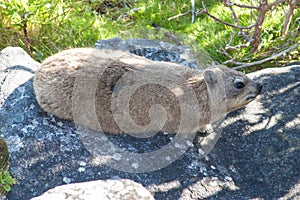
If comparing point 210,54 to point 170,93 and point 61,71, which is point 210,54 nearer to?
point 170,93

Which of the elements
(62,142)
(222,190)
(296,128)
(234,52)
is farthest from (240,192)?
(234,52)

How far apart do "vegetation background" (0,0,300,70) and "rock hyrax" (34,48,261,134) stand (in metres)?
1.14

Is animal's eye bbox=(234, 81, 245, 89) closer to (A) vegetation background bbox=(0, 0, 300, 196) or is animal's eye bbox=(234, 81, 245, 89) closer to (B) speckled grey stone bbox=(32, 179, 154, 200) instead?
(A) vegetation background bbox=(0, 0, 300, 196)

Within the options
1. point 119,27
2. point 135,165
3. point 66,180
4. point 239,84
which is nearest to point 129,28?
point 119,27

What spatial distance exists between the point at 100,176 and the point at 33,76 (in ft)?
5.00

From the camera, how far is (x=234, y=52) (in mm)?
5660

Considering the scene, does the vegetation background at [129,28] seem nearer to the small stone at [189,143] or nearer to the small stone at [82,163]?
the small stone at [189,143]

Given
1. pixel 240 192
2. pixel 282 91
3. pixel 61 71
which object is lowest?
pixel 240 192

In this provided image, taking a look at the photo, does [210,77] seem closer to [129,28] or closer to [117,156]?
[117,156]

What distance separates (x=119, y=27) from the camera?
6449 mm

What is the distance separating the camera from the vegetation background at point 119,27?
5.57 metres

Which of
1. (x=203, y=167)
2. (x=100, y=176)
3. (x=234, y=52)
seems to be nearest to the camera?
(x=100, y=176)

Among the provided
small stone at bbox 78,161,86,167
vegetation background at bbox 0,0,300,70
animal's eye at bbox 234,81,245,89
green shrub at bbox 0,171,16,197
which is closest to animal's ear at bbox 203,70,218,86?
animal's eye at bbox 234,81,245,89

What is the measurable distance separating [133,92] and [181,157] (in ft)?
2.64
